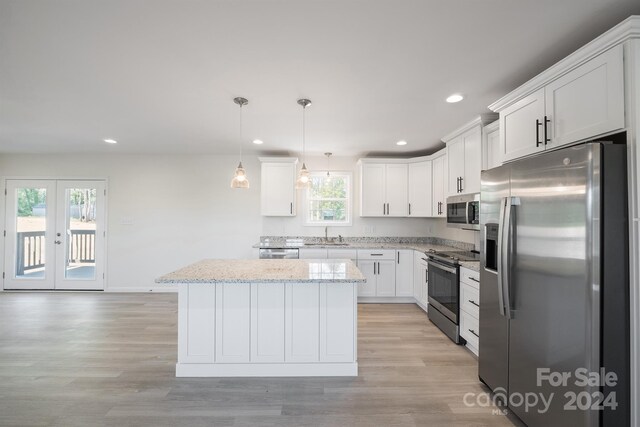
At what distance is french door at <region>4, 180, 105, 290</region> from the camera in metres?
4.93

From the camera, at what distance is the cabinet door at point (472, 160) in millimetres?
3022

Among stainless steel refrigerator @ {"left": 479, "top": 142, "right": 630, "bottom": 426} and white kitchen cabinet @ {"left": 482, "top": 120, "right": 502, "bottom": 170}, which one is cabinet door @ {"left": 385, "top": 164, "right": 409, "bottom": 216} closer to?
white kitchen cabinet @ {"left": 482, "top": 120, "right": 502, "bottom": 170}


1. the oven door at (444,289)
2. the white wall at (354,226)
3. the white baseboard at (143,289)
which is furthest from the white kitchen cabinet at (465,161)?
the white baseboard at (143,289)

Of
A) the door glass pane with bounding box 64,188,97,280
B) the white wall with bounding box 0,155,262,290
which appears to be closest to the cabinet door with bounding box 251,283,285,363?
the white wall with bounding box 0,155,262,290

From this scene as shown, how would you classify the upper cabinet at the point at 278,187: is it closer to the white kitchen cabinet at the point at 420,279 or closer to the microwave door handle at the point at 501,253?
the white kitchen cabinet at the point at 420,279

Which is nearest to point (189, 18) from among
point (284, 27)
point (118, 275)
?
point (284, 27)

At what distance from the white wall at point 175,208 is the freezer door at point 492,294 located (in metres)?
3.83

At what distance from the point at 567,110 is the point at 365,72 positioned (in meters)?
1.39

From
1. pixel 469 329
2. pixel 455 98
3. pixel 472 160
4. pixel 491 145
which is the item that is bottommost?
pixel 469 329

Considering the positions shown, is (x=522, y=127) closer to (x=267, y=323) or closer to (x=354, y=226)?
(x=267, y=323)

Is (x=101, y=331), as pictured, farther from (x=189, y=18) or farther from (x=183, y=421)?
(x=189, y=18)

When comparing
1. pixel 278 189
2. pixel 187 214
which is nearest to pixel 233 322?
pixel 278 189

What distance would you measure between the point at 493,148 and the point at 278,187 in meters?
3.18

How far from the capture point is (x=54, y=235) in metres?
4.94
